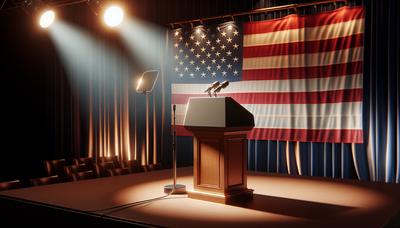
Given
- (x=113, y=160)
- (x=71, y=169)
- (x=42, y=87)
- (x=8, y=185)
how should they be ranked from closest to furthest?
(x=8, y=185)
(x=71, y=169)
(x=113, y=160)
(x=42, y=87)

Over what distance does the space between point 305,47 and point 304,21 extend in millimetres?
404

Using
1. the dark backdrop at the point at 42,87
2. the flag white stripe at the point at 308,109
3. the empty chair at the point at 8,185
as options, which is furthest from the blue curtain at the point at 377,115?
the empty chair at the point at 8,185

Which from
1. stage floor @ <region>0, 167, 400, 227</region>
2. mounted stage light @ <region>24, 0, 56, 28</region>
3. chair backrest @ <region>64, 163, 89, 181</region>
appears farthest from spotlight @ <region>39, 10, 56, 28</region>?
stage floor @ <region>0, 167, 400, 227</region>

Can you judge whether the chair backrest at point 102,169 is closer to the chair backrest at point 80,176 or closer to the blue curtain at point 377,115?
the chair backrest at point 80,176

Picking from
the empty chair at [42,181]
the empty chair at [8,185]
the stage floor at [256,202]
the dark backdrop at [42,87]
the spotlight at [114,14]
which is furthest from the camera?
the dark backdrop at [42,87]

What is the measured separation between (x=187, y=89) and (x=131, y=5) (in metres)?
2.43

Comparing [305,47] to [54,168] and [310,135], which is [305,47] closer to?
[310,135]

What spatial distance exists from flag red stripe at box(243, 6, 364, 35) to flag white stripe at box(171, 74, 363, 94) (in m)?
0.84

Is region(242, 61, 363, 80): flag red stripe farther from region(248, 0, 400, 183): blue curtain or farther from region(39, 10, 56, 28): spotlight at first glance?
region(39, 10, 56, 28): spotlight

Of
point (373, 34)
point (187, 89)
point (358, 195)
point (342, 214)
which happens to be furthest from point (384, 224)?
point (187, 89)

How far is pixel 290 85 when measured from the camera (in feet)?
22.8

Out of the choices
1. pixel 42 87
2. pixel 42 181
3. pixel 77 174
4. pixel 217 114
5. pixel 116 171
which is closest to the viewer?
pixel 217 114

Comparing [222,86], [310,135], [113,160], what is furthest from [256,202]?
[113,160]

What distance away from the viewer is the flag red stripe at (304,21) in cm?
632
